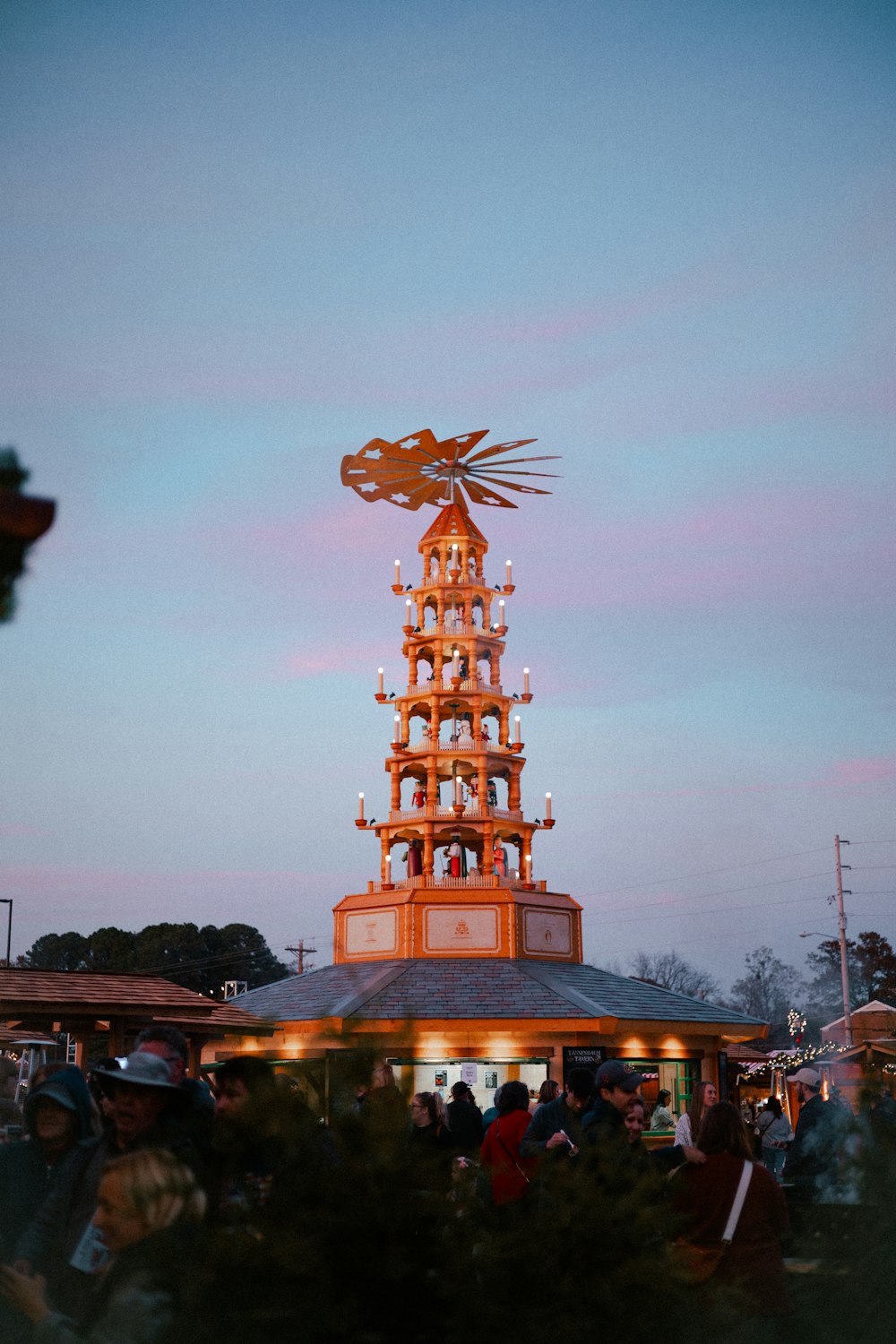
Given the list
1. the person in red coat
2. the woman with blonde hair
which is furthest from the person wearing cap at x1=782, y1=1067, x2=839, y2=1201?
the woman with blonde hair

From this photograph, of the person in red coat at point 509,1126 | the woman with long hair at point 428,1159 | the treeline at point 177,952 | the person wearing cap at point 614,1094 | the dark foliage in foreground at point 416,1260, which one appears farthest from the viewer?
the treeline at point 177,952

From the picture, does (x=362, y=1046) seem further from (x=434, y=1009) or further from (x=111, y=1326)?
(x=434, y=1009)

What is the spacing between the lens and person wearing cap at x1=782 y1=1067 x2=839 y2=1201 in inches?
212

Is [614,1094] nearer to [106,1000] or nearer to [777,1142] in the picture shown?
[777,1142]

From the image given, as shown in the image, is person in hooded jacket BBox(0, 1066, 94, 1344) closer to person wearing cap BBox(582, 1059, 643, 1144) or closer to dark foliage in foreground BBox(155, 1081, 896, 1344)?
dark foliage in foreground BBox(155, 1081, 896, 1344)

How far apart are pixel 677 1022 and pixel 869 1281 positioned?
24445 mm

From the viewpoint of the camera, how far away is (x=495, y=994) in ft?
88.7

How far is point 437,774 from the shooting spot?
3150 centimetres

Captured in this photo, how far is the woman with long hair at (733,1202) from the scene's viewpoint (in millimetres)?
4504

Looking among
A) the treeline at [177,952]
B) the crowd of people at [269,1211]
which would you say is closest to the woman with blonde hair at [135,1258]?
the crowd of people at [269,1211]

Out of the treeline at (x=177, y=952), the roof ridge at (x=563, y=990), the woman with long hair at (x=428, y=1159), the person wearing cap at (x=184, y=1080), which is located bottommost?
the woman with long hair at (x=428, y=1159)

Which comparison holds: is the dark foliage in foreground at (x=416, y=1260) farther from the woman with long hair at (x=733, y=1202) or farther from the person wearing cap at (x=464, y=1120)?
the person wearing cap at (x=464, y=1120)

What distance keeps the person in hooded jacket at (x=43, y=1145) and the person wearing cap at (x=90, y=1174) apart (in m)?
0.09

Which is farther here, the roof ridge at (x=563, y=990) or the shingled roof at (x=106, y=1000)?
the roof ridge at (x=563, y=990)
